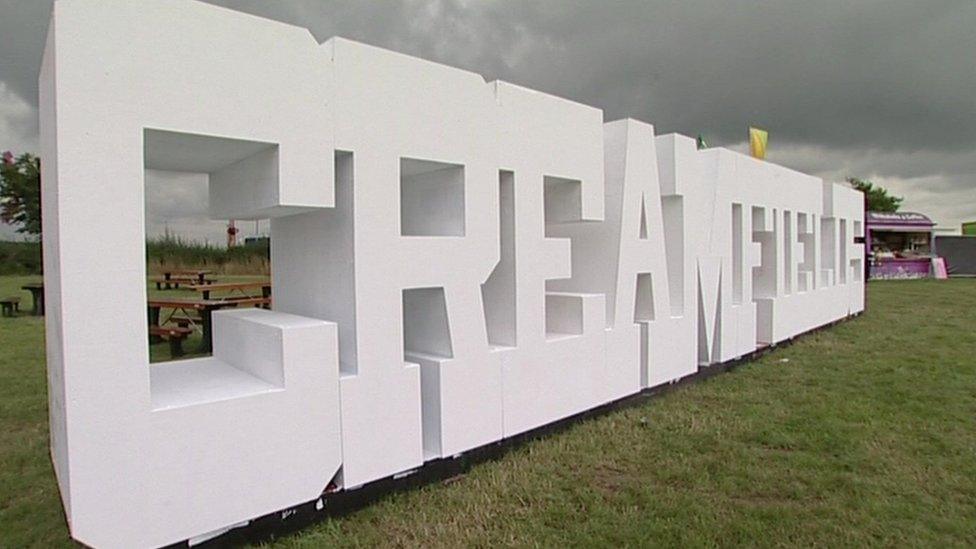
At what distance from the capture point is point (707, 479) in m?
3.43

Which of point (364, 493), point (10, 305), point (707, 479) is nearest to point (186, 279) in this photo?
point (10, 305)

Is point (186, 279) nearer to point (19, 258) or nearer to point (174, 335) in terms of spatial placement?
point (174, 335)

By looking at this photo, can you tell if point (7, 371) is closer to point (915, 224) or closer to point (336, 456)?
point (336, 456)

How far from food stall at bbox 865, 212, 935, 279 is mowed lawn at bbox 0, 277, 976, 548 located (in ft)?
71.3

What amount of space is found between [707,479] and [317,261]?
2558 millimetres

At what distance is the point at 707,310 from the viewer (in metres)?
5.75

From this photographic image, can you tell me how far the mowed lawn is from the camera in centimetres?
280

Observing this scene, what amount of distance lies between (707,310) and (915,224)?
2653 centimetres

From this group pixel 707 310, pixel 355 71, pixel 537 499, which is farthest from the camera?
pixel 707 310

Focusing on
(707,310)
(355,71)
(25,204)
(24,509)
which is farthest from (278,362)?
(25,204)

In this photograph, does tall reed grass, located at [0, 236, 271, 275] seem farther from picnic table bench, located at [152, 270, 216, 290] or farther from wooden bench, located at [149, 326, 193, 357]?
wooden bench, located at [149, 326, 193, 357]

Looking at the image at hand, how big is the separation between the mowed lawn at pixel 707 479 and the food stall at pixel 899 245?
21.7 metres

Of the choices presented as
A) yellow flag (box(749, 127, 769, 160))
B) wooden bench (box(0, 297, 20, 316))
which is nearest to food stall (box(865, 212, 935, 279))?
yellow flag (box(749, 127, 769, 160))

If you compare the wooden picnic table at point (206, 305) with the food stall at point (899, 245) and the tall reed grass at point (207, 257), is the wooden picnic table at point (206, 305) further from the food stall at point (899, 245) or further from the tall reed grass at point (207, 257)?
the food stall at point (899, 245)
